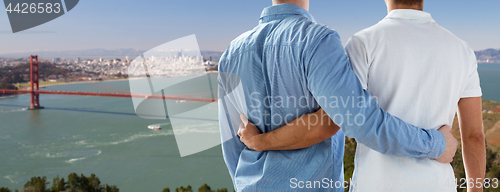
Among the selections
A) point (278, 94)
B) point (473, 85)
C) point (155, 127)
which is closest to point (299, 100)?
point (278, 94)

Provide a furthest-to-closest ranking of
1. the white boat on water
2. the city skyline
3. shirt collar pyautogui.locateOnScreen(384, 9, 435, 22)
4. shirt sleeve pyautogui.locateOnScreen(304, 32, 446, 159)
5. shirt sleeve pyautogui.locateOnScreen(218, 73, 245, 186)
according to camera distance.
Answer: the city skyline < the white boat on water < shirt sleeve pyautogui.locateOnScreen(218, 73, 245, 186) < shirt collar pyautogui.locateOnScreen(384, 9, 435, 22) < shirt sleeve pyautogui.locateOnScreen(304, 32, 446, 159)

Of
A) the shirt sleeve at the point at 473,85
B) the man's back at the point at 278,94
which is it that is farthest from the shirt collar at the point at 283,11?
the shirt sleeve at the point at 473,85

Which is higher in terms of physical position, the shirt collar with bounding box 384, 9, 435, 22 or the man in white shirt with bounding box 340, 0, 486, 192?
the shirt collar with bounding box 384, 9, 435, 22

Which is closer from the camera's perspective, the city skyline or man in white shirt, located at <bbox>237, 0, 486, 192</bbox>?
man in white shirt, located at <bbox>237, 0, 486, 192</bbox>

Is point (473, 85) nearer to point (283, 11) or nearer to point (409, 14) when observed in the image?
point (409, 14)

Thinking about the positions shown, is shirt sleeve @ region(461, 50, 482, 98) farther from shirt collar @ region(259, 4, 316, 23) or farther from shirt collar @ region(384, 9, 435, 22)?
shirt collar @ region(259, 4, 316, 23)

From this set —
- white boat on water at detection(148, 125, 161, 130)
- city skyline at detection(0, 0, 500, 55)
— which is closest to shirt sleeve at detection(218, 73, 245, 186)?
white boat on water at detection(148, 125, 161, 130)

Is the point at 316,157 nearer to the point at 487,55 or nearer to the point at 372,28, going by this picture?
the point at 372,28

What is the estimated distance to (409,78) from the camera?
0.57 meters

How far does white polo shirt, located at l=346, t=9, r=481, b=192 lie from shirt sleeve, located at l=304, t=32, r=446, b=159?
0.07 metres

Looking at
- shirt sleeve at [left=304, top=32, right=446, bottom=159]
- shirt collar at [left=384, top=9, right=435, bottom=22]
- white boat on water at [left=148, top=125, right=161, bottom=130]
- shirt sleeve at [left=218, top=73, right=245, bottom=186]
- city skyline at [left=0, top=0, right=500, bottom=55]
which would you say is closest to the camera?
shirt sleeve at [left=304, top=32, right=446, bottom=159]

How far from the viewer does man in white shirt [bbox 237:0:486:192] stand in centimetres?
57

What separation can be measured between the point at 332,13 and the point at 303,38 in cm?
1837

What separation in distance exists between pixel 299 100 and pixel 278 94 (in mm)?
40
